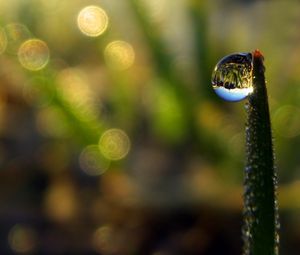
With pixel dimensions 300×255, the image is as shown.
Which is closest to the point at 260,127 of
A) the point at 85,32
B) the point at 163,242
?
the point at 163,242

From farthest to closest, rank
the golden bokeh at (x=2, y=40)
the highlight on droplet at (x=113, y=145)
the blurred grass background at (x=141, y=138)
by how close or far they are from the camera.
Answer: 1. the golden bokeh at (x=2, y=40)
2. the highlight on droplet at (x=113, y=145)
3. the blurred grass background at (x=141, y=138)

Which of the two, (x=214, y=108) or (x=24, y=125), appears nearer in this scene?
(x=214, y=108)

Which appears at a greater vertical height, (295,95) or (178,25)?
(178,25)

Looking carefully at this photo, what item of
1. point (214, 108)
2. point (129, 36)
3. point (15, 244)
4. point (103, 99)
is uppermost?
point (129, 36)

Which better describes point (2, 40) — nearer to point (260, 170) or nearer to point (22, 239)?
point (22, 239)

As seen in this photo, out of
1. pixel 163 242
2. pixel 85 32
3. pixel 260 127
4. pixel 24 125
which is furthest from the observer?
pixel 85 32

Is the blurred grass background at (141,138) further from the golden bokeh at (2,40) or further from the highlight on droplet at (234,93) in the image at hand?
the highlight on droplet at (234,93)

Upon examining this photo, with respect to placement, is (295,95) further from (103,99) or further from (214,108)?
(103,99)

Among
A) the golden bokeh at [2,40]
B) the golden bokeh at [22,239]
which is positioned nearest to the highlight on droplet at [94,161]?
the golden bokeh at [22,239]
